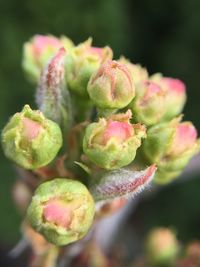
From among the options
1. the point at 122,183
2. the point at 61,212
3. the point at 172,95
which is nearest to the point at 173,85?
the point at 172,95

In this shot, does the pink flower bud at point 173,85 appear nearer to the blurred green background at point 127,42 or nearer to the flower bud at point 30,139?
the flower bud at point 30,139

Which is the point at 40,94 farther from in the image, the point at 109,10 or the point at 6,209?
the point at 6,209

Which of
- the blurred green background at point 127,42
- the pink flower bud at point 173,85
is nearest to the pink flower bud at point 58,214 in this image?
the pink flower bud at point 173,85

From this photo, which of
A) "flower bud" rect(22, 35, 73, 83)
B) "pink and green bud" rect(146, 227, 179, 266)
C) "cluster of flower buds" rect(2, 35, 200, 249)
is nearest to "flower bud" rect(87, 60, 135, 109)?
"cluster of flower buds" rect(2, 35, 200, 249)

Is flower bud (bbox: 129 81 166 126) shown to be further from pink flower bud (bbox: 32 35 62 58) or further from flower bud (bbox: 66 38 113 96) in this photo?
pink flower bud (bbox: 32 35 62 58)

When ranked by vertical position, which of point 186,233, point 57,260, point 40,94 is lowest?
point 186,233

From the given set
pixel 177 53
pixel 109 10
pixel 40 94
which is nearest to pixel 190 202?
pixel 177 53

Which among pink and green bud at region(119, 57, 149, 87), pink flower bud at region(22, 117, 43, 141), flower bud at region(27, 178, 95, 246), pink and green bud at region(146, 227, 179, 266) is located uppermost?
pink and green bud at region(119, 57, 149, 87)

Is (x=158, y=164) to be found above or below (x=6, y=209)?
above
